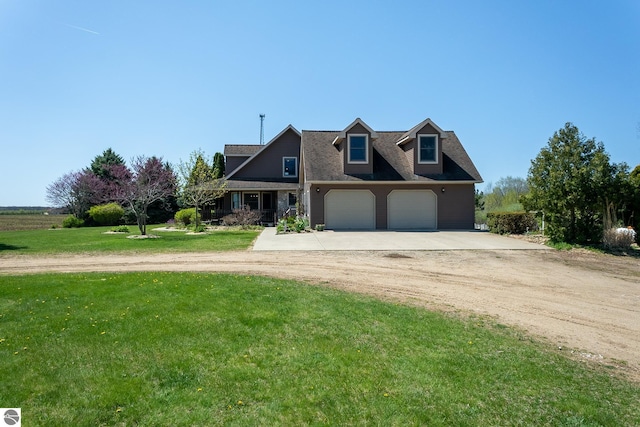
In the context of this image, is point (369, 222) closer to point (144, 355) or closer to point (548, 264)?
point (548, 264)

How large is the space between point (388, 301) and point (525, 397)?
3881 millimetres

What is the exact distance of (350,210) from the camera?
24.3 m

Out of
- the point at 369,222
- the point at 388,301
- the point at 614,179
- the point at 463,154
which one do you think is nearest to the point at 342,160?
the point at 369,222

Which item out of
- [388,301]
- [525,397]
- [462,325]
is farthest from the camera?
[388,301]

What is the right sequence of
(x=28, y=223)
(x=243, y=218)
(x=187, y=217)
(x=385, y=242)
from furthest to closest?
(x=28, y=223) < (x=187, y=217) < (x=243, y=218) < (x=385, y=242)

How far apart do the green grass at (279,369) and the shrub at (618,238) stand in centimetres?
1300

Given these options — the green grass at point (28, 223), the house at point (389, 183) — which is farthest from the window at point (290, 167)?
the green grass at point (28, 223)

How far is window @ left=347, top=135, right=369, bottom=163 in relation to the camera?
24328mm

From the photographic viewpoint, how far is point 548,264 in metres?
→ 13.6

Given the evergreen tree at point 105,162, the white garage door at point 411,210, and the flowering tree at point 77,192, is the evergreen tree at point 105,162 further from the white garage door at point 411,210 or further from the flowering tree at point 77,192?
the white garage door at point 411,210

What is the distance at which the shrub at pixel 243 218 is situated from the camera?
27.1 m

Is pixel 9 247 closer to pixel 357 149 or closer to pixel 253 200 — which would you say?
pixel 253 200

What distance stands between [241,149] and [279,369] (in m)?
31.6

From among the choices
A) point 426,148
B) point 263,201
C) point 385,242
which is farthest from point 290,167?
point 385,242
